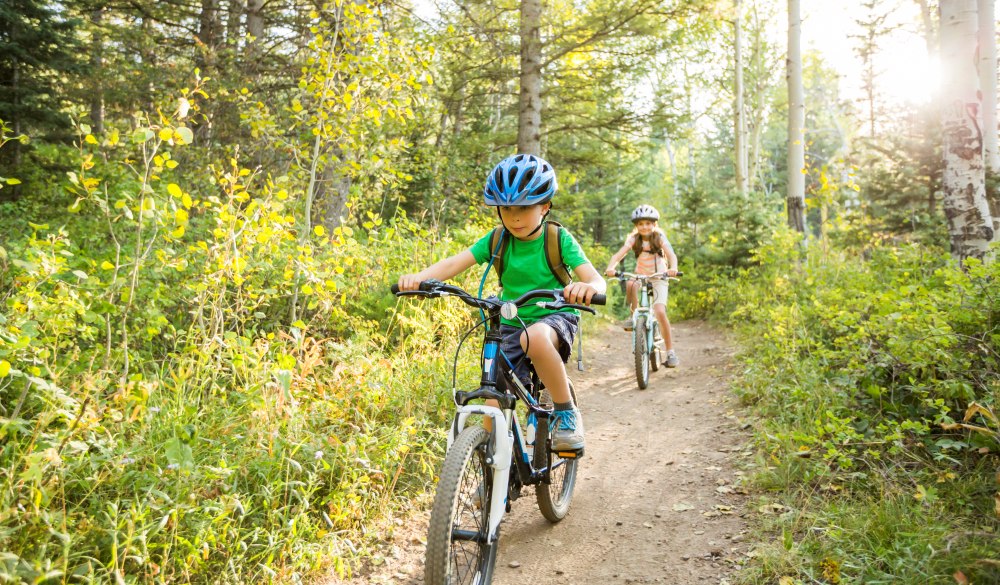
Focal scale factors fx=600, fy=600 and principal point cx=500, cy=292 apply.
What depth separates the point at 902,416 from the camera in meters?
4.19

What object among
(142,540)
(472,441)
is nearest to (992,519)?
(472,441)

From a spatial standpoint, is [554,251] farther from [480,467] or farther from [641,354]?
[641,354]

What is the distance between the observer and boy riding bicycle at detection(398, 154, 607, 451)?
3.52m

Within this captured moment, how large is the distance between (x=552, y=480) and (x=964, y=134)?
5.42 metres

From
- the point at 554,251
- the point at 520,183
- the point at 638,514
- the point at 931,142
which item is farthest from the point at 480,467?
the point at 931,142

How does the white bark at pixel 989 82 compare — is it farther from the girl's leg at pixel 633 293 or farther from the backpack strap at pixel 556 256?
the backpack strap at pixel 556 256

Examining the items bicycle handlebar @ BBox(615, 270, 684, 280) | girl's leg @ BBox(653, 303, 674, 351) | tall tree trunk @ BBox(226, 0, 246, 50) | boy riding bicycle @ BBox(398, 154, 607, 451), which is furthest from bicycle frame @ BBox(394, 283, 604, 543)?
tall tree trunk @ BBox(226, 0, 246, 50)

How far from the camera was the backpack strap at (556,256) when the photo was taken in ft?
12.3

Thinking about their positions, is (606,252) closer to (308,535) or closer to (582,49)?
(582,49)

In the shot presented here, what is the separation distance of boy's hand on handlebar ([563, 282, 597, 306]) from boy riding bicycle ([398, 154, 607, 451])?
1.06 feet

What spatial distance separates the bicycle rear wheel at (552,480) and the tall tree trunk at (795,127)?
9.60 m

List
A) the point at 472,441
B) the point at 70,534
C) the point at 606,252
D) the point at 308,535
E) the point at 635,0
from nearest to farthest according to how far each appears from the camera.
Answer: the point at 70,534 → the point at 472,441 → the point at 308,535 → the point at 635,0 → the point at 606,252

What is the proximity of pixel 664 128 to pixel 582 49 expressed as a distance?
7.61 ft

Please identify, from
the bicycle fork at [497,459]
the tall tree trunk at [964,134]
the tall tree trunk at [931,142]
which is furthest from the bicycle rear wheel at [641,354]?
the tall tree trunk at [931,142]
